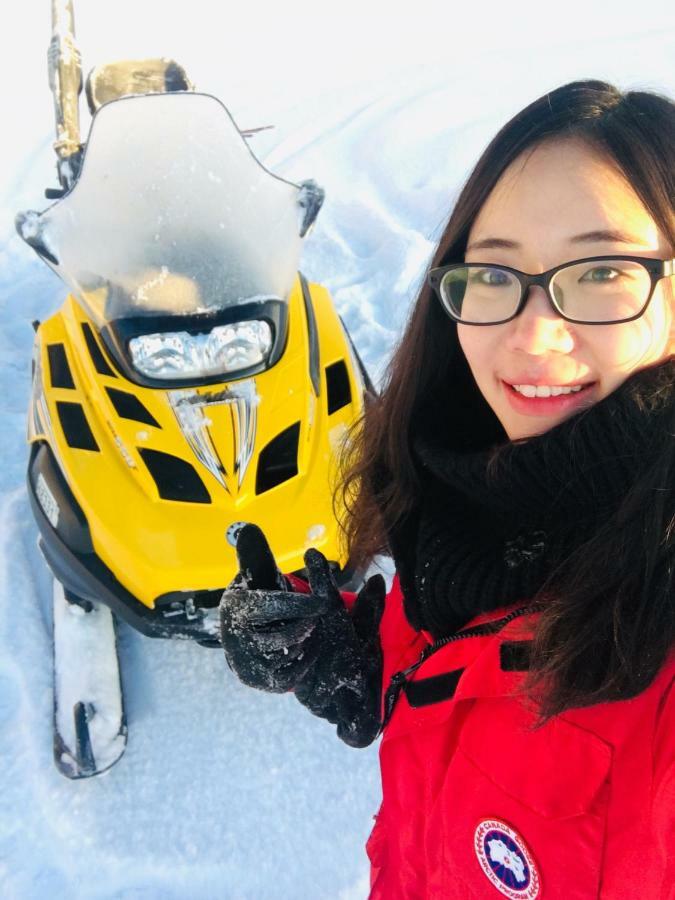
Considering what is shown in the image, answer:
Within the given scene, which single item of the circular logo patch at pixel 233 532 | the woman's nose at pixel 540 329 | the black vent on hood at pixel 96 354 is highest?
the woman's nose at pixel 540 329

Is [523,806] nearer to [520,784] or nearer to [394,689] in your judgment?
[520,784]

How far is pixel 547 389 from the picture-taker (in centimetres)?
92

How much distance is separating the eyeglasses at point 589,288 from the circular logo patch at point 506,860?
65cm

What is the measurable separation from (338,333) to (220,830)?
1544mm

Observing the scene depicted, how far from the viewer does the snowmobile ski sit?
79.0 inches

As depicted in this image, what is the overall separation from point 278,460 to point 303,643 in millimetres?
779

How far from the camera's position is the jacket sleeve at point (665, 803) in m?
0.77

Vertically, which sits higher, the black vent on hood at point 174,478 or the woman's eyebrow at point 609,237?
the woman's eyebrow at point 609,237

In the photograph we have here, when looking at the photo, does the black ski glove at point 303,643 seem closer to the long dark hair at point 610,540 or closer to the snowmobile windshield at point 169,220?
the long dark hair at point 610,540

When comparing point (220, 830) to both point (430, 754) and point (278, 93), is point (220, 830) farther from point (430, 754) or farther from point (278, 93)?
point (278, 93)

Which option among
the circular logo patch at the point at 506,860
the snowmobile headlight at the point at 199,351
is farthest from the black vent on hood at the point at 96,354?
the circular logo patch at the point at 506,860

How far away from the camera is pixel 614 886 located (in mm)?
794

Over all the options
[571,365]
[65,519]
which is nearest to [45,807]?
[65,519]

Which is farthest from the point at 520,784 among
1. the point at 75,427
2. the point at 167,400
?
the point at 75,427
